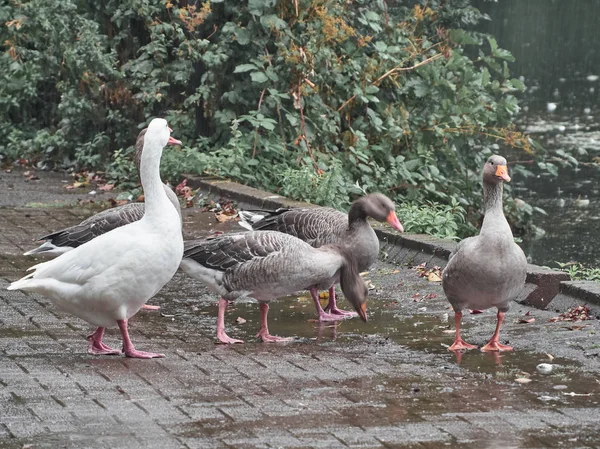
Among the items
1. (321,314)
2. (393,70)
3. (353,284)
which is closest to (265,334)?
(353,284)

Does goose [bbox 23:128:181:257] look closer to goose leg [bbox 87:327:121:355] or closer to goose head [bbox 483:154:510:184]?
goose leg [bbox 87:327:121:355]

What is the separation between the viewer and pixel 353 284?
8078mm

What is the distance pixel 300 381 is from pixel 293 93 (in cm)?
732

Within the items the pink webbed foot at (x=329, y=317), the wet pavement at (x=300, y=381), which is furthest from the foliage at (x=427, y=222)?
the pink webbed foot at (x=329, y=317)

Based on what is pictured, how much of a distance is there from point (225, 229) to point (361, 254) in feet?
11.2

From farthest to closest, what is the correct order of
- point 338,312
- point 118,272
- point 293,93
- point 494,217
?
1. point 293,93
2. point 338,312
3. point 494,217
4. point 118,272

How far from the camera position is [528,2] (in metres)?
45.1

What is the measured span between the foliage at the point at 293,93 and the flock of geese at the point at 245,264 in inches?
153

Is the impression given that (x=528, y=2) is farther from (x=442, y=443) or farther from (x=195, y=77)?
(x=442, y=443)

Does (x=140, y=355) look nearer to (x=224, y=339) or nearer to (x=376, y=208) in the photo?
(x=224, y=339)

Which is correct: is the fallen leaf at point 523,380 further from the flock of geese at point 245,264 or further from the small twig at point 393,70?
the small twig at point 393,70

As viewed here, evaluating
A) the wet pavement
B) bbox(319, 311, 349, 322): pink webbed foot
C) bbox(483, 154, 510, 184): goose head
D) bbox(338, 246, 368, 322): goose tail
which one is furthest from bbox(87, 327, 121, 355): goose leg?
bbox(483, 154, 510, 184): goose head

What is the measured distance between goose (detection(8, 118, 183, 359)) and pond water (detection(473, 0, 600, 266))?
6.86 metres

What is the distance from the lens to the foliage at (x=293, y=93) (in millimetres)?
13688
